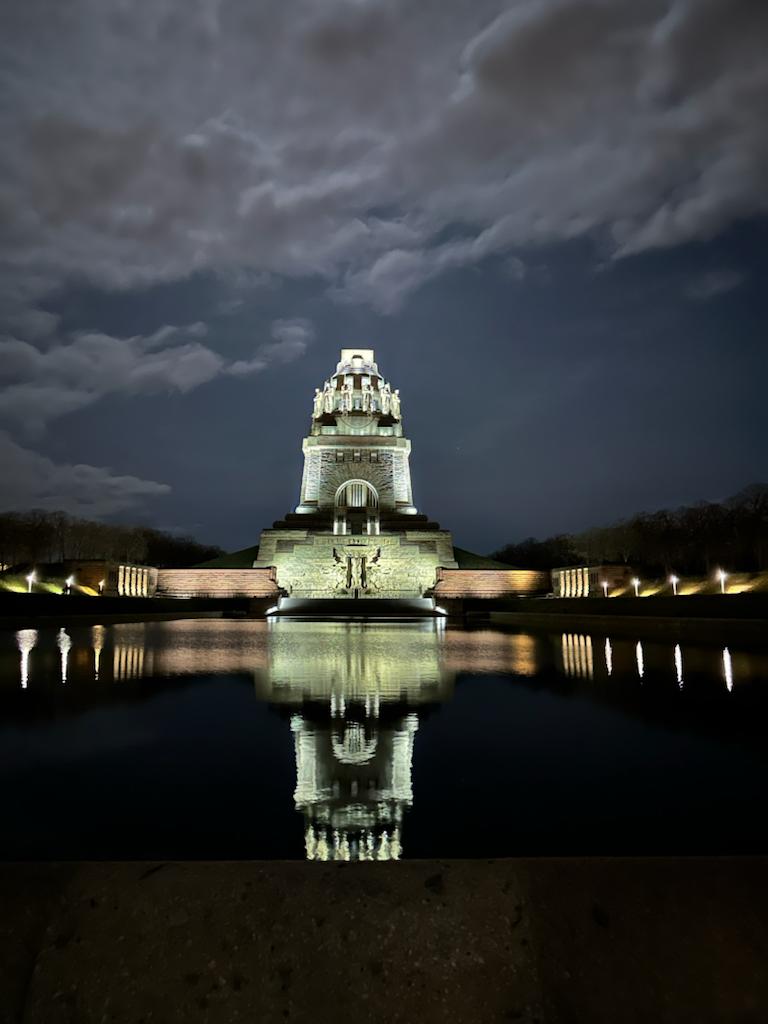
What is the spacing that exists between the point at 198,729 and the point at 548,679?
4.51 m

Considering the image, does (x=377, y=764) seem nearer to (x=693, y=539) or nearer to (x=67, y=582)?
(x=67, y=582)

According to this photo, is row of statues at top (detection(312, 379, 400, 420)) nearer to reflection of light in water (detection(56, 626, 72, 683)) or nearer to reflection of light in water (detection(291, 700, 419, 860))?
reflection of light in water (detection(56, 626, 72, 683))

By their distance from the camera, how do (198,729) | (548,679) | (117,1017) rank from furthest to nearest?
1. (548,679)
2. (198,729)
3. (117,1017)

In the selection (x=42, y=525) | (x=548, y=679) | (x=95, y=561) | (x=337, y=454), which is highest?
(x=337, y=454)

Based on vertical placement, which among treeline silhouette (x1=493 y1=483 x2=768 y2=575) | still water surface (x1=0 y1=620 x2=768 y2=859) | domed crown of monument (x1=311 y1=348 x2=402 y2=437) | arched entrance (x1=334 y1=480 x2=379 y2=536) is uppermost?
domed crown of monument (x1=311 y1=348 x2=402 y2=437)

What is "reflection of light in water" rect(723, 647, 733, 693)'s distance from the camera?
7184 millimetres

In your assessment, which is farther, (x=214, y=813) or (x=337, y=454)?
(x=337, y=454)

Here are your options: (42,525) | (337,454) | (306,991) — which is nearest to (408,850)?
(306,991)

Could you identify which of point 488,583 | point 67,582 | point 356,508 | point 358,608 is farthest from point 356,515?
point 67,582

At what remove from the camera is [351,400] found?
2382 inches

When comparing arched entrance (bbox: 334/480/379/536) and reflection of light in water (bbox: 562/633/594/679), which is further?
arched entrance (bbox: 334/480/379/536)

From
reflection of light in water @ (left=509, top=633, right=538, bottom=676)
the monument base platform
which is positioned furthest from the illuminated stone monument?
reflection of light in water @ (left=509, top=633, right=538, bottom=676)

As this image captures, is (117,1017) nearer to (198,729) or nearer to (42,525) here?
(198,729)

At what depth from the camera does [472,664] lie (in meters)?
9.28
